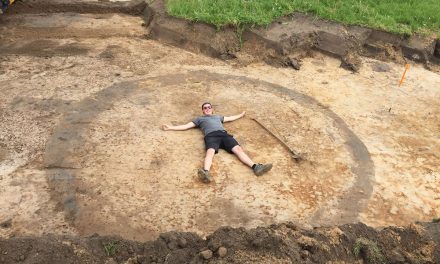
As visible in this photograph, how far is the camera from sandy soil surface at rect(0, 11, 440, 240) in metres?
5.94

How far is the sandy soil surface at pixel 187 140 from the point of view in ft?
19.5

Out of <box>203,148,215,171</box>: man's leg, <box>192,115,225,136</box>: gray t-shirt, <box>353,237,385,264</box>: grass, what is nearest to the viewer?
<box>353,237,385,264</box>: grass

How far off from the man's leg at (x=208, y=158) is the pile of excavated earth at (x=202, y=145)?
0.16 meters

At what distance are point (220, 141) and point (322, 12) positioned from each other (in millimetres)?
5801

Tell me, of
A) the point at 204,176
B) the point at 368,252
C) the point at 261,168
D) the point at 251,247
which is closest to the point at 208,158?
the point at 204,176

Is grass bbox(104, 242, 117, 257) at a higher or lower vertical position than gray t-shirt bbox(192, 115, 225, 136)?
higher

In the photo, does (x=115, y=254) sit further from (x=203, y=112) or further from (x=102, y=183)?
(x=203, y=112)

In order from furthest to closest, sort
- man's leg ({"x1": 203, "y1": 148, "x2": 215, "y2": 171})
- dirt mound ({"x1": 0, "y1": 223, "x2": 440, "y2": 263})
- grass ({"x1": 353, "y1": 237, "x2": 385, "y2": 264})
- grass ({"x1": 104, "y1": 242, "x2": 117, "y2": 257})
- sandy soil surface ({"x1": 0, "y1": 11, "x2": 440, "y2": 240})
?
man's leg ({"x1": 203, "y1": 148, "x2": 215, "y2": 171}), sandy soil surface ({"x1": 0, "y1": 11, "x2": 440, "y2": 240}), grass ({"x1": 353, "y1": 237, "x2": 385, "y2": 264}), grass ({"x1": 104, "y1": 242, "x2": 117, "y2": 257}), dirt mound ({"x1": 0, "y1": 223, "x2": 440, "y2": 263})

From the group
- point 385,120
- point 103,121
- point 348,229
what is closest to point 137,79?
point 103,121

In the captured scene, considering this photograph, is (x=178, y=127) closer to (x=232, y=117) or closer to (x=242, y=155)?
(x=232, y=117)

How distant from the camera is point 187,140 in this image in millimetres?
7348

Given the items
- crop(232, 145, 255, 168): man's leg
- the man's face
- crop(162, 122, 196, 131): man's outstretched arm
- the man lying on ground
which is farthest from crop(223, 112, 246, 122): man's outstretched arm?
crop(232, 145, 255, 168): man's leg

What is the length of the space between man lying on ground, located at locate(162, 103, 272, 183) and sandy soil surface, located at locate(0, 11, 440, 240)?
120 mm

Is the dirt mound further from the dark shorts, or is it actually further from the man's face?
the man's face
